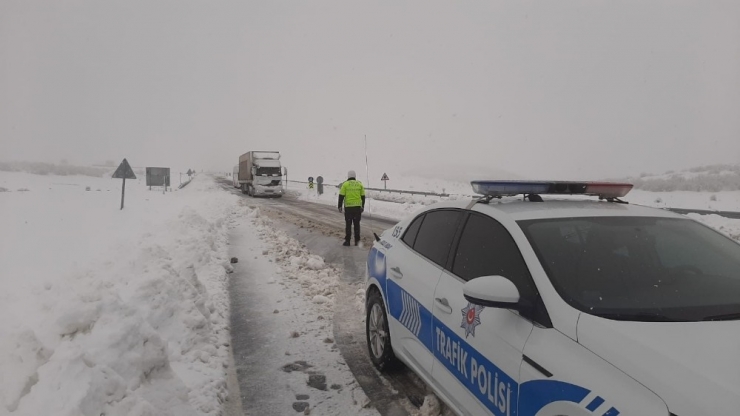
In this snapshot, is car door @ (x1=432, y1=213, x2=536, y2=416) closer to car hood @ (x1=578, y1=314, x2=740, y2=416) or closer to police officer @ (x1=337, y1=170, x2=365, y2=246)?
car hood @ (x1=578, y1=314, x2=740, y2=416)

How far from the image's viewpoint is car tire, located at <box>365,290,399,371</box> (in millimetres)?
3795

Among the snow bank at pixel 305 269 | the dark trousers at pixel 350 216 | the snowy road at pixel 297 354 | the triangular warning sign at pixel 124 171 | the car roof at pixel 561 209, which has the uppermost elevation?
the triangular warning sign at pixel 124 171

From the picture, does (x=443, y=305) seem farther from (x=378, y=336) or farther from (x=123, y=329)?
(x=123, y=329)

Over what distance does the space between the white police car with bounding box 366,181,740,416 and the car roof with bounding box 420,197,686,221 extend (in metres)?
0.01

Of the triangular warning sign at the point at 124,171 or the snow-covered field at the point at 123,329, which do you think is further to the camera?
the triangular warning sign at the point at 124,171

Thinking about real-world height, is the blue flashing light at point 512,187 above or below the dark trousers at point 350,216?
above

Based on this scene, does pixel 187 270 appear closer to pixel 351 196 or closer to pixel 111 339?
pixel 111 339

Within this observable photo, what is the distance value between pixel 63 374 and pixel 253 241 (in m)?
8.49

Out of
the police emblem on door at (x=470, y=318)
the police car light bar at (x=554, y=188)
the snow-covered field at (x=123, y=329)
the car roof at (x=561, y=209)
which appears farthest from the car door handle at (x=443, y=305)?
the snow-covered field at (x=123, y=329)

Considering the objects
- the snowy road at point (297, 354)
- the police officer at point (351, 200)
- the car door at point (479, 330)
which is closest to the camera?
the car door at point (479, 330)

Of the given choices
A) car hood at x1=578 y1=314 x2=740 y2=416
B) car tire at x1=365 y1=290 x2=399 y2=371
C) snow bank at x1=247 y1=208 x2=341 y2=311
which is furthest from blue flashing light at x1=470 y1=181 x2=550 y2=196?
snow bank at x1=247 y1=208 x2=341 y2=311

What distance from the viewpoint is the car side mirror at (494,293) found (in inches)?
82.4

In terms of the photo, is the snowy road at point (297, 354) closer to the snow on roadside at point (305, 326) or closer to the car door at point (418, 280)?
the snow on roadside at point (305, 326)

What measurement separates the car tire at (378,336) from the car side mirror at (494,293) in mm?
1742
